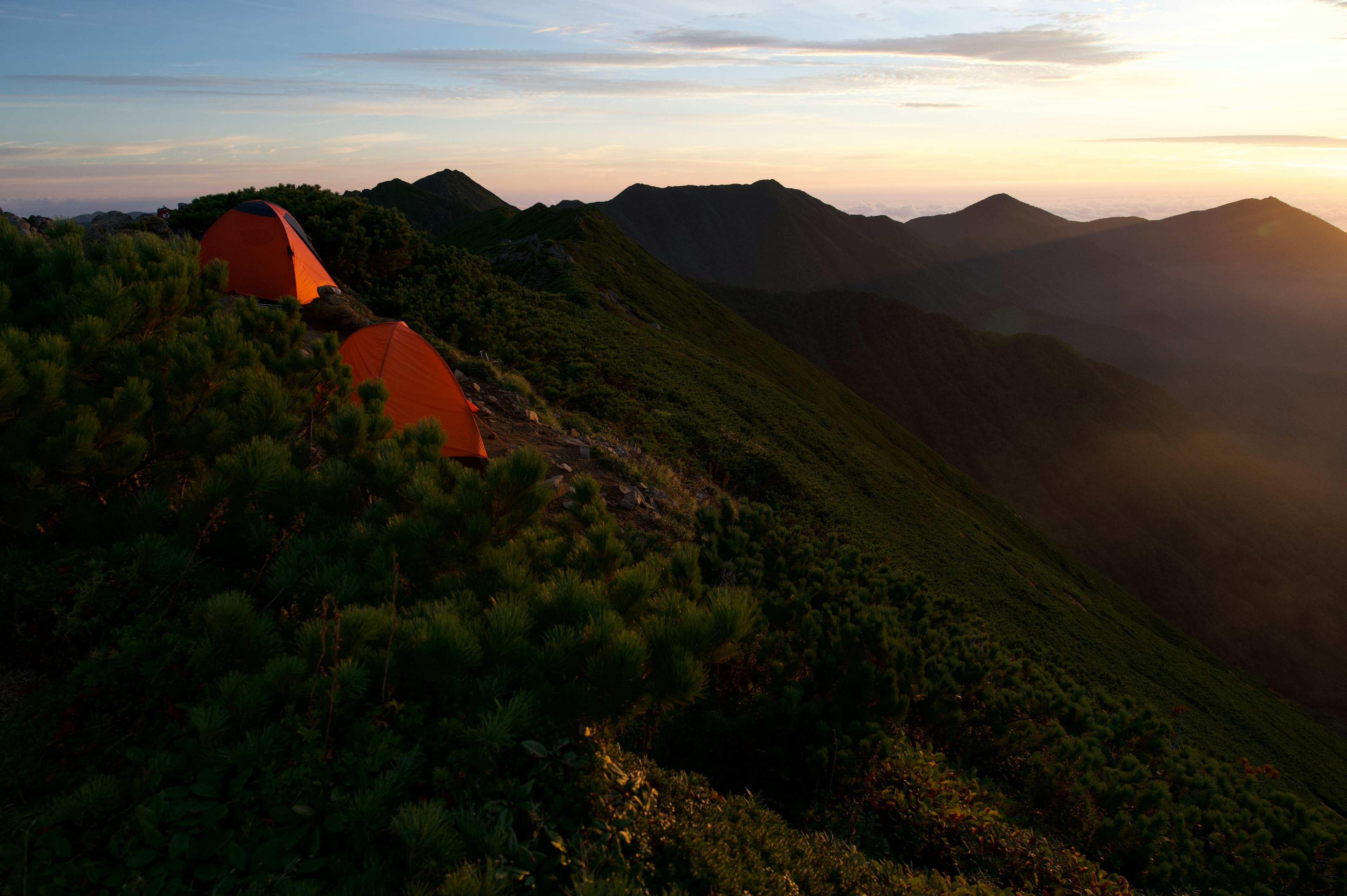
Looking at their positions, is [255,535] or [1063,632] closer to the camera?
[255,535]

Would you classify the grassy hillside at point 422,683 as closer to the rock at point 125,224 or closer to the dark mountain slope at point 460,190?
the rock at point 125,224

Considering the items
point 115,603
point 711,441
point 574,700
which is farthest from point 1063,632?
point 115,603

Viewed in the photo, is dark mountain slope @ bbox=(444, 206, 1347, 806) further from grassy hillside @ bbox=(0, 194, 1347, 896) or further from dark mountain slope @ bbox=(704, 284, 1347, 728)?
dark mountain slope @ bbox=(704, 284, 1347, 728)

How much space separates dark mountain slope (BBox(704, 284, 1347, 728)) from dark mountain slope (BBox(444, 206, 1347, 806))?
26.7 m

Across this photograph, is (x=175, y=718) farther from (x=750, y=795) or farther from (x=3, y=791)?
(x=750, y=795)

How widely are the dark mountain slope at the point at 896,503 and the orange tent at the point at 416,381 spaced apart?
10.1m

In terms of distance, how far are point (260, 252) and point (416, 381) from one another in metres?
9.11

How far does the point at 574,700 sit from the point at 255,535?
2.78m

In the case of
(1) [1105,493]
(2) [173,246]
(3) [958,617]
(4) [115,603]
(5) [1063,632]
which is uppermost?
(2) [173,246]

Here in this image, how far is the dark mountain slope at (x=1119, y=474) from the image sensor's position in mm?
63844

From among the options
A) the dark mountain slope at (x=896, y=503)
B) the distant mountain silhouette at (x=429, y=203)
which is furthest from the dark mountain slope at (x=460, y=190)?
the dark mountain slope at (x=896, y=503)

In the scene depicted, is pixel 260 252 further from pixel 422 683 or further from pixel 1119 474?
pixel 1119 474

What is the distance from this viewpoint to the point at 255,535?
187 inches

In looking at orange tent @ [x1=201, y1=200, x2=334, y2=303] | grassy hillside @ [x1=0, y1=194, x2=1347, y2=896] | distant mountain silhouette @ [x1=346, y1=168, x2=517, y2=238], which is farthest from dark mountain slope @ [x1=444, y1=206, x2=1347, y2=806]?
distant mountain silhouette @ [x1=346, y1=168, x2=517, y2=238]
